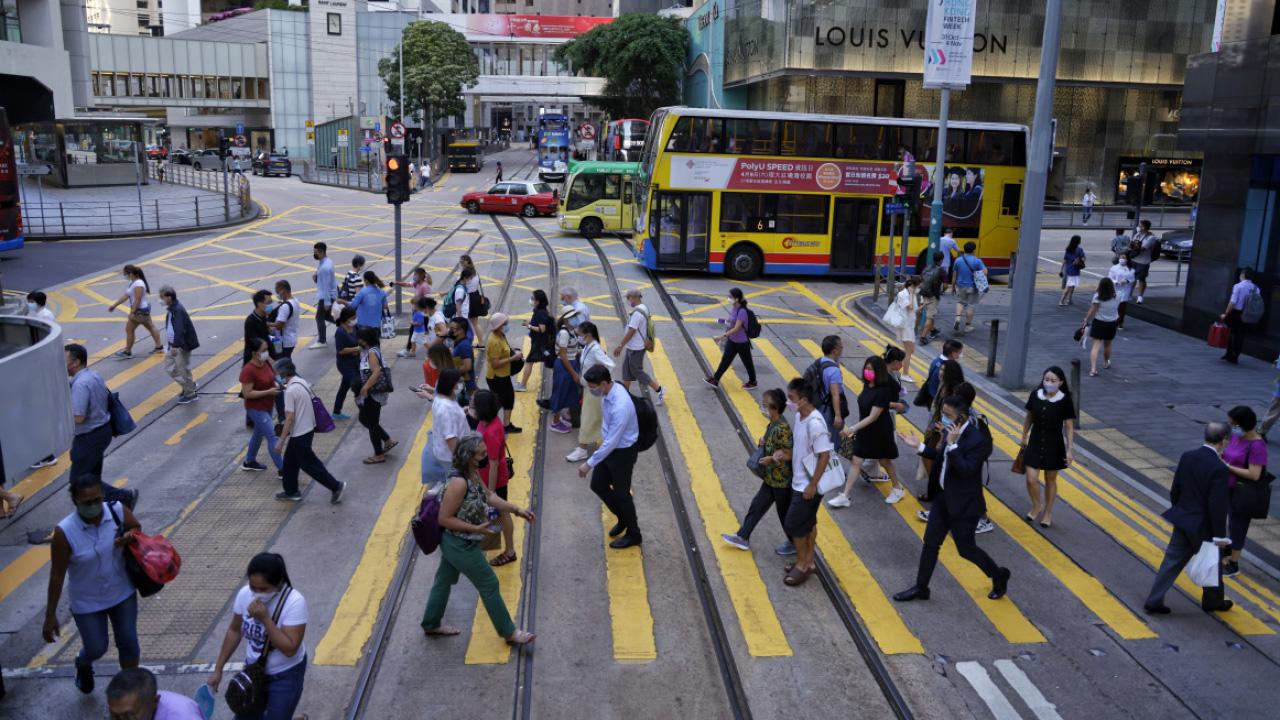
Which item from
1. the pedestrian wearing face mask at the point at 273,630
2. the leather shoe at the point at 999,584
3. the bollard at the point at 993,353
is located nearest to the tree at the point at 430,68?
the bollard at the point at 993,353

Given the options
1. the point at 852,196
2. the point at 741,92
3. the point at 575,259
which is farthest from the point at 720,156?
the point at 741,92

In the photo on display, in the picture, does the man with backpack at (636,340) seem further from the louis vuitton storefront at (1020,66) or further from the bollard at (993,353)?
the louis vuitton storefront at (1020,66)

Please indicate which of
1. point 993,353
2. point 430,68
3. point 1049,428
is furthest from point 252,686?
point 430,68

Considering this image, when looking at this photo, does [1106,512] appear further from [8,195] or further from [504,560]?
[8,195]

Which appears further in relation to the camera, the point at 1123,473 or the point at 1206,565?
the point at 1123,473

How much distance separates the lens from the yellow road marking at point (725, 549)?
7484 millimetres

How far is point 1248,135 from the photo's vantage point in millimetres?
17078

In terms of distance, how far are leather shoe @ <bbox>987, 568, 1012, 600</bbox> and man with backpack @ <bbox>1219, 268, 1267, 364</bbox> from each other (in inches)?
431

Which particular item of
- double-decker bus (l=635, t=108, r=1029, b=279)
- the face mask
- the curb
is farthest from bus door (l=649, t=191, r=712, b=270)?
the face mask

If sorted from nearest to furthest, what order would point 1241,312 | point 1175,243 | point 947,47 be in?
point 1241,312
point 947,47
point 1175,243

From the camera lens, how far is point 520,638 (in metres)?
7.12

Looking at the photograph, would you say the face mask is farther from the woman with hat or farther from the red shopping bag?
the red shopping bag

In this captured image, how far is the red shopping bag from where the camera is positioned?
55.6 feet

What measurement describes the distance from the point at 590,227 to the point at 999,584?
→ 81.3 ft
